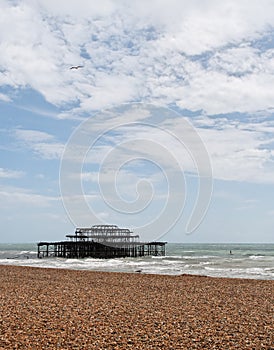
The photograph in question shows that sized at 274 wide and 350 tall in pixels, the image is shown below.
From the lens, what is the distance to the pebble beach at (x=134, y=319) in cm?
717

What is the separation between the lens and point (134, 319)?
9008 millimetres

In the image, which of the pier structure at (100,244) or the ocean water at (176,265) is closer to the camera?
the ocean water at (176,265)

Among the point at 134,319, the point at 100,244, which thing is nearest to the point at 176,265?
the point at 100,244

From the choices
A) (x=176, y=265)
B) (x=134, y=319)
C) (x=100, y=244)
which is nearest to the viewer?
(x=134, y=319)

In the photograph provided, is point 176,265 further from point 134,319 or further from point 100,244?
point 134,319

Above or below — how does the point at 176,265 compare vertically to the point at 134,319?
below

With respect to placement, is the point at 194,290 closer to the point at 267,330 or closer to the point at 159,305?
the point at 159,305

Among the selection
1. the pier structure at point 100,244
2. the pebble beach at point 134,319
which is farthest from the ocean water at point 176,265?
the pebble beach at point 134,319

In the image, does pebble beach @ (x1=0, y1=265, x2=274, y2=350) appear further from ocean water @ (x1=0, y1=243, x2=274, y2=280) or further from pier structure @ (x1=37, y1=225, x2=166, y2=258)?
pier structure @ (x1=37, y1=225, x2=166, y2=258)

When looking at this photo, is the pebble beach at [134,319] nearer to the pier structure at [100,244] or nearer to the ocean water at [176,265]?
the ocean water at [176,265]

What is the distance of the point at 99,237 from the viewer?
58.4 m

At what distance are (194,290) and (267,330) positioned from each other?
6352 mm

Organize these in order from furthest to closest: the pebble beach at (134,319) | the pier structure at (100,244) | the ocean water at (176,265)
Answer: the pier structure at (100,244)
the ocean water at (176,265)
the pebble beach at (134,319)

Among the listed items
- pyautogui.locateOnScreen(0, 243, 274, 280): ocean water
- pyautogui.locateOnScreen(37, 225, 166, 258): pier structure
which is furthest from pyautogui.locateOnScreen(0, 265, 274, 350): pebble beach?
pyautogui.locateOnScreen(37, 225, 166, 258): pier structure
